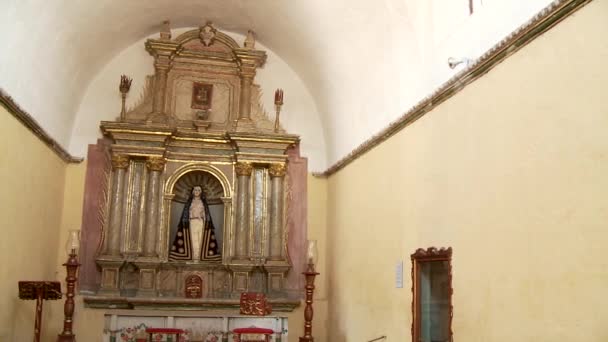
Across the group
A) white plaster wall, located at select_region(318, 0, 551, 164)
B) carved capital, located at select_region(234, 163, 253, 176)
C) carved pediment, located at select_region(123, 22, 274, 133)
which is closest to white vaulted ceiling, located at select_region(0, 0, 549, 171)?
white plaster wall, located at select_region(318, 0, 551, 164)

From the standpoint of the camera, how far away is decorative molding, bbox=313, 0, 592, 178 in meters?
4.91

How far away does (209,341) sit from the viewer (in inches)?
402

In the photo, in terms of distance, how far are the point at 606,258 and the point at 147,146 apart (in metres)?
8.13

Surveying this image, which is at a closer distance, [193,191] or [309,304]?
[309,304]

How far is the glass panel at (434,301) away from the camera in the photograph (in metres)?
6.74

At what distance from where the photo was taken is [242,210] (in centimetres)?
1121

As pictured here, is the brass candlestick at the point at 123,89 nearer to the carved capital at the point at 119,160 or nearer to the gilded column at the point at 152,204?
the carved capital at the point at 119,160

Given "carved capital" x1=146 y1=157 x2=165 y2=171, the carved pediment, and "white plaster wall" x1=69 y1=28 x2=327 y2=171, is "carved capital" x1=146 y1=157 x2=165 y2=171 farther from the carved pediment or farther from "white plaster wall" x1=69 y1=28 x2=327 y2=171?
"white plaster wall" x1=69 y1=28 x2=327 y2=171

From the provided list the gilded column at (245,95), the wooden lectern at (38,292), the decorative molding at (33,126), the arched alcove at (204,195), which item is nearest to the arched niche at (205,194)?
the arched alcove at (204,195)

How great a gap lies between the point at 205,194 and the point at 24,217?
3545mm

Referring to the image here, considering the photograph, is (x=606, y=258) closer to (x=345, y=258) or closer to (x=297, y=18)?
(x=345, y=258)

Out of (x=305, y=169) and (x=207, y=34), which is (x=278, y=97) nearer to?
(x=305, y=169)

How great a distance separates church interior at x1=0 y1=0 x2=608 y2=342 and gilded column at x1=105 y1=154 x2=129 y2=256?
1.4 inches

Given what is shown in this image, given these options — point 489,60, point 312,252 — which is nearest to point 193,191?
point 312,252
